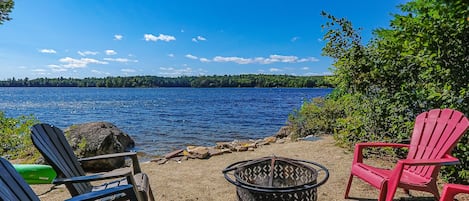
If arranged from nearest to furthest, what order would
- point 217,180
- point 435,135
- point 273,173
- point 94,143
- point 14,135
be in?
point 273,173, point 435,135, point 217,180, point 14,135, point 94,143

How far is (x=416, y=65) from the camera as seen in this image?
3648 mm

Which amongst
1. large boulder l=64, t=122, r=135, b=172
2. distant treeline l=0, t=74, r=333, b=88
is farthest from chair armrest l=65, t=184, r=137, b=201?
distant treeline l=0, t=74, r=333, b=88

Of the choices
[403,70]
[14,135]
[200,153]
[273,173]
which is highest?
[403,70]

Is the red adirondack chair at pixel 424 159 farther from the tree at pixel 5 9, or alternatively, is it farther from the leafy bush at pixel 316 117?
the tree at pixel 5 9

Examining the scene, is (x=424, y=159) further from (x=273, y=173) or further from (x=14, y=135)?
(x=14, y=135)

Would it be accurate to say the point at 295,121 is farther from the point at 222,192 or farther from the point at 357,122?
the point at 222,192

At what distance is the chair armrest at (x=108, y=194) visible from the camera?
1695 mm

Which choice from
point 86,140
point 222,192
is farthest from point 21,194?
point 86,140

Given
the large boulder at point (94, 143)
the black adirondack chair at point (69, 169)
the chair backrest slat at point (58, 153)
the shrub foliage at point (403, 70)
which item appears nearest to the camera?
the black adirondack chair at point (69, 169)

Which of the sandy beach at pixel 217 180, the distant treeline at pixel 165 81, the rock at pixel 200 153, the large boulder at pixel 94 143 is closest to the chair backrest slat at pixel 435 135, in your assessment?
the sandy beach at pixel 217 180

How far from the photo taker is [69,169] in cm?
239

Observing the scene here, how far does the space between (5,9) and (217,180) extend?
3319mm

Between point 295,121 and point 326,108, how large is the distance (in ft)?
3.09

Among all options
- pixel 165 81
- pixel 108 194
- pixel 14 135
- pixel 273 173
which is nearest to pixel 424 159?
pixel 273 173
